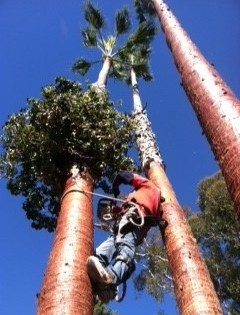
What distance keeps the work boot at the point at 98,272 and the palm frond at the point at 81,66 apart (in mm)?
14808

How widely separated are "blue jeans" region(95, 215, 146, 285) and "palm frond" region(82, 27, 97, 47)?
1378cm

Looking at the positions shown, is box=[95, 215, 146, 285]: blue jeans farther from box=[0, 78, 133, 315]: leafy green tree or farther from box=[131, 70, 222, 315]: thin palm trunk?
box=[131, 70, 222, 315]: thin palm trunk

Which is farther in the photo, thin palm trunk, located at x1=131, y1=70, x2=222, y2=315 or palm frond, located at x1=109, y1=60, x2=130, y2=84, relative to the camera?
palm frond, located at x1=109, y1=60, x2=130, y2=84

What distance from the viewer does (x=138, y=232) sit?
5.06 m

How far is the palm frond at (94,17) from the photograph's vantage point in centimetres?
1788

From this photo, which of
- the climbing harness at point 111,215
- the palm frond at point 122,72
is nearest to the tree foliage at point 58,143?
the climbing harness at point 111,215

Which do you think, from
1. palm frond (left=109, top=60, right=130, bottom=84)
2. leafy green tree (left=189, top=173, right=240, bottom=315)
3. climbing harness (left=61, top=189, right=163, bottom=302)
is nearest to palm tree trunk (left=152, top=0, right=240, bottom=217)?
climbing harness (left=61, top=189, right=163, bottom=302)

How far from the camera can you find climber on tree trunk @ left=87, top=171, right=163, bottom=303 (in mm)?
4102

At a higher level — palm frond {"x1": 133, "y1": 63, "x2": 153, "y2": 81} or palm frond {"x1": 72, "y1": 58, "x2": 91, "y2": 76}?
palm frond {"x1": 72, "y1": 58, "x2": 91, "y2": 76}

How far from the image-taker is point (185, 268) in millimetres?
5312

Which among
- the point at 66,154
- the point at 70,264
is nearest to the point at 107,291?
the point at 70,264

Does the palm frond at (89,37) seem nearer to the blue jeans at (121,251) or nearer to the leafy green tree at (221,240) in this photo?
the leafy green tree at (221,240)

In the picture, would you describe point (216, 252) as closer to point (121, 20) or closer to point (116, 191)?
point (121, 20)

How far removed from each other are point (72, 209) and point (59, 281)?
4.56 ft
